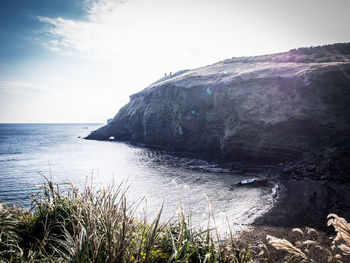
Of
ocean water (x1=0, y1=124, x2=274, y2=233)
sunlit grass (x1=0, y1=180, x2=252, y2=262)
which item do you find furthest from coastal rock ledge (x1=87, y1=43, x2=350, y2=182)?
sunlit grass (x1=0, y1=180, x2=252, y2=262)

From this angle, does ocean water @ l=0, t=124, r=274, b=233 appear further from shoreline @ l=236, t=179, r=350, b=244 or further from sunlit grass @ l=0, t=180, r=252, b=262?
sunlit grass @ l=0, t=180, r=252, b=262

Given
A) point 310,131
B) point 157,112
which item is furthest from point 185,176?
point 157,112

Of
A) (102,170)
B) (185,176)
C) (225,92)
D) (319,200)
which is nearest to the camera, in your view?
(319,200)

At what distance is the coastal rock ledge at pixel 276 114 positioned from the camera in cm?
2886

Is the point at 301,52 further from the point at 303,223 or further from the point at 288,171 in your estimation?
the point at 303,223

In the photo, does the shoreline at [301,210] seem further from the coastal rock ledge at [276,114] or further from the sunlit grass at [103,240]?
the sunlit grass at [103,240]

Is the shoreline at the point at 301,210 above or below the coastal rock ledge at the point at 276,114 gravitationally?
below

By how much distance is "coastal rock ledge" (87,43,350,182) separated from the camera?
1136 inches

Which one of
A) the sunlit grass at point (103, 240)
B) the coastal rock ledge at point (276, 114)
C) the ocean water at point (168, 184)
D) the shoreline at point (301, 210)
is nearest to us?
the sunlit grass at point (103, 240)

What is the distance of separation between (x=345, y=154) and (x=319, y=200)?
37.5ft

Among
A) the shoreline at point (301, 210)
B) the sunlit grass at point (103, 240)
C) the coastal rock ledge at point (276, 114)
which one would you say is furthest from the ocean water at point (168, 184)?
the coastal rock ledge at point (276, 114)

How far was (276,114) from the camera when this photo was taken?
108 feet

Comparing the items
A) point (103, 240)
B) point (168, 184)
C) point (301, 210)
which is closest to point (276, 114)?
point (301, 210)

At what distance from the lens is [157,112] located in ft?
205
